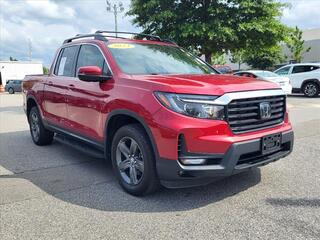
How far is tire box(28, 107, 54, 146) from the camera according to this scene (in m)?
7.27

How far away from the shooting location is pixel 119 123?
4742 millimetres

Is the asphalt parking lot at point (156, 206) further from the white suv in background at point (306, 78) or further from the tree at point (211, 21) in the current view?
the white suv in background at point (306, 78)

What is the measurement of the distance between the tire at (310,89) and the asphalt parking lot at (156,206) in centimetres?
1364

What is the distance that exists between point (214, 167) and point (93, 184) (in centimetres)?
188

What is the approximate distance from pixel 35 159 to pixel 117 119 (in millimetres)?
2447

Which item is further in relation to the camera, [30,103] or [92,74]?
[30,103]

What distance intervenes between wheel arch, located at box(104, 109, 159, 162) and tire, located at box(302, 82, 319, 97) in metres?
16.0

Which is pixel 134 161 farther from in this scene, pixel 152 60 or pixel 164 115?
pixel 152 60

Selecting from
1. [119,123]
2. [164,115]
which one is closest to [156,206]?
[164,115]

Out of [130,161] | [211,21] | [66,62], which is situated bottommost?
[130,161]

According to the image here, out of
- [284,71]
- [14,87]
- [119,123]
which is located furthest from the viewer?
[14,87]

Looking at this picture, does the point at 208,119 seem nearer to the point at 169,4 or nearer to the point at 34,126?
the point at 34,126

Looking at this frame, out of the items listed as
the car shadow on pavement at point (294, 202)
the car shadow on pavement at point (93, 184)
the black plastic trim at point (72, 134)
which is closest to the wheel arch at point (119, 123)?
the black plastic trim at point (72, 134)

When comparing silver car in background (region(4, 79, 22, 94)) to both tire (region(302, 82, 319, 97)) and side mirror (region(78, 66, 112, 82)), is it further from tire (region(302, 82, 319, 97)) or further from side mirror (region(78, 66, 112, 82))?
side mirror (region(78, 66, 112, 82))
